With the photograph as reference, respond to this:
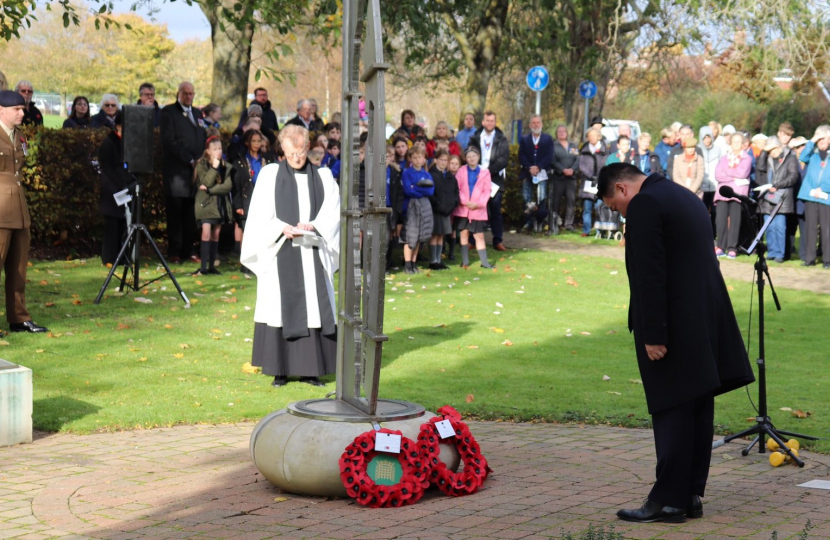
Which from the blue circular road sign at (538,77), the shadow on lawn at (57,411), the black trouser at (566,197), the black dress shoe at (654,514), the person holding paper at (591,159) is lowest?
the shadow on lawn at (57,411)

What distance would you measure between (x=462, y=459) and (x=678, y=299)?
5.40ft

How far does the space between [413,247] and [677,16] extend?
6296mm

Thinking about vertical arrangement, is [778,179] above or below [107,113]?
below

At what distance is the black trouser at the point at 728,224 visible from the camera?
2047 cm

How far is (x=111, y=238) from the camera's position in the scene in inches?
664

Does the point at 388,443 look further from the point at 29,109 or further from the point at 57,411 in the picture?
the point at 29,109

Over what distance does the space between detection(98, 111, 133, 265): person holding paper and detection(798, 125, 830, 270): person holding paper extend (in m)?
11.4

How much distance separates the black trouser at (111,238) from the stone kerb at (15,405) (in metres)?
9.24

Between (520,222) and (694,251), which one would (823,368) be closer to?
(694,251)

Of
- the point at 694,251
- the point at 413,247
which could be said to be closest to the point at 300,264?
the point at 694,251

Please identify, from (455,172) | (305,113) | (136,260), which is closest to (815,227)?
(455,172)

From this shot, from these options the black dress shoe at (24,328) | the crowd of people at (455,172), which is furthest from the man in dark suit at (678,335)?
the crowd of people at (455,172)

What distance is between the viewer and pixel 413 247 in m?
17.7

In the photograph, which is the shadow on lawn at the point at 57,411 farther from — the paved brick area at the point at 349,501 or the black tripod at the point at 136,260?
the black tripod at the point at 136,260
